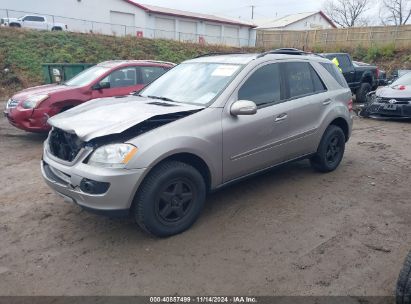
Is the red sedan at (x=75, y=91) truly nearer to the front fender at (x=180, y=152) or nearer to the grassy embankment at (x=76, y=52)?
the front fender at (x=180, y=152)

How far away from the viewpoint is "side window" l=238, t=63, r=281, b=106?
3.96 meters

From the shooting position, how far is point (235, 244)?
11.0ft

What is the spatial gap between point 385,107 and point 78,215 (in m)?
8.83

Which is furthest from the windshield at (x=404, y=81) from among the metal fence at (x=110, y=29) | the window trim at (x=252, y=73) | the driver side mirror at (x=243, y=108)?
the metal fence at (x=110, y=29)

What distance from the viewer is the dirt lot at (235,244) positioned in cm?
280

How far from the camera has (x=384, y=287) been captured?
9.02 feet

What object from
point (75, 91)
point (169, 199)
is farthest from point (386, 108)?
point (169, 199)

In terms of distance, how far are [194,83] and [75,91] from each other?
3953 mm

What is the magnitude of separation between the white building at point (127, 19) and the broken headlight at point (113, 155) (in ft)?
88.5

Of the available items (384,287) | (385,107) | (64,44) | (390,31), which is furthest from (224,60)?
(390,31)

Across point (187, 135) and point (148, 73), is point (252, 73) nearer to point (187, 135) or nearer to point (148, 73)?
point (187, 135)

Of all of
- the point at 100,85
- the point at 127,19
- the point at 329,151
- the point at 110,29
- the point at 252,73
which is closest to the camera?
the point at 252,73

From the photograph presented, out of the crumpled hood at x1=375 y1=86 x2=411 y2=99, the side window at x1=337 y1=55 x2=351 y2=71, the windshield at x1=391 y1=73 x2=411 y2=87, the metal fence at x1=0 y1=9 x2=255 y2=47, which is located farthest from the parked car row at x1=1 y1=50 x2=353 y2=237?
the metal fence at x1=0 y1=9 x2=255 y2=47

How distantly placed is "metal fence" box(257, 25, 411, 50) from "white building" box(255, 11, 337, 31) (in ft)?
59.9
